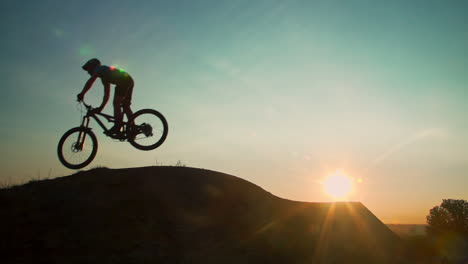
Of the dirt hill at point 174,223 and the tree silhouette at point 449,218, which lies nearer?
the dirt hill at point 174,223

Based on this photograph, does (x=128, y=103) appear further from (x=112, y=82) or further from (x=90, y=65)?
(x=90, y=65)

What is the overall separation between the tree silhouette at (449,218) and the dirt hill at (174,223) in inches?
3435

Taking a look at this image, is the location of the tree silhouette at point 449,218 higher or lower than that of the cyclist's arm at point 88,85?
lower

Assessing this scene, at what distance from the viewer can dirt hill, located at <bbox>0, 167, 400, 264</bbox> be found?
28.9ft

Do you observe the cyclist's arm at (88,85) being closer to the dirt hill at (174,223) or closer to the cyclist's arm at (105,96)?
the cyclist's arm at (105,96)

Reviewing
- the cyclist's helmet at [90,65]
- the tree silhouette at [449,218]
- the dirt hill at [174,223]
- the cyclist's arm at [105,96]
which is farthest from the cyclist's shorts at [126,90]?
the tree silhouette at [449,218]

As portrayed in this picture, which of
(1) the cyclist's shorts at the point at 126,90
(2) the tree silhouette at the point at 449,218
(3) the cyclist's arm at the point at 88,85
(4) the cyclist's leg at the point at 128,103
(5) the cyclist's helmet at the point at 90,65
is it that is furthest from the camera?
(2) the tree silhouette at the point at 449,218

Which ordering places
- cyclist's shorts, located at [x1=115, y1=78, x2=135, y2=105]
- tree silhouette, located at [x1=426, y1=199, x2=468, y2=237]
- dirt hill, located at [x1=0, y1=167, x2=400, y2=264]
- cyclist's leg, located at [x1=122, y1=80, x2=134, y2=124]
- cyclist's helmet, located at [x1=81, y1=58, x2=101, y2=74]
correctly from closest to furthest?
1. dirt hill, located at [x1=0, y1=167, x2=400, y2=264]
2. cyclist's helmet, located at [x1=81, y1=58, x2=101, y2=74]
3. cyclist's shorts, located at [x1=115, y1=78, x2=135, y2=105]
4. cyclist's leg, located at [x1=122, y1=80, x2=134, y2=124]
5. tree silhouette, located at [x1=426, y1=199, x2=468, y2=237]

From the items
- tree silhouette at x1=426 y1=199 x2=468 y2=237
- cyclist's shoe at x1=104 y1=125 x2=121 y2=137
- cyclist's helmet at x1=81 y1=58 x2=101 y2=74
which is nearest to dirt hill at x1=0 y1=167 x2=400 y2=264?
cyclist's shoe at x1=104 y1=125 x2=121 y2=137

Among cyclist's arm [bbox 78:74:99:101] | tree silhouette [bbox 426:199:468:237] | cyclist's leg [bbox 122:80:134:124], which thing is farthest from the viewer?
tree silhouette [bbox 426:199:468:237]

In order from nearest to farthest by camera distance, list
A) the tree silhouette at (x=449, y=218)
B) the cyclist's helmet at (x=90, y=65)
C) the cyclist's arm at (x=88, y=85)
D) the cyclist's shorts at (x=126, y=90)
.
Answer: the cyclist's arm at (x=88, y=85) < the cyclist's helmet at (x=90, y=65) < the cyclist's shorts at (x=126, y=90) < the tree silhouette at (x=449, y=218)

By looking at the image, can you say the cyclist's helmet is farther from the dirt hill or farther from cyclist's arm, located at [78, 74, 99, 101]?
the dirt hill

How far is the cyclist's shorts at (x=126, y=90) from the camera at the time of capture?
39.2 feet

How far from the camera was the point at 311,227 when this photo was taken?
1354cm
